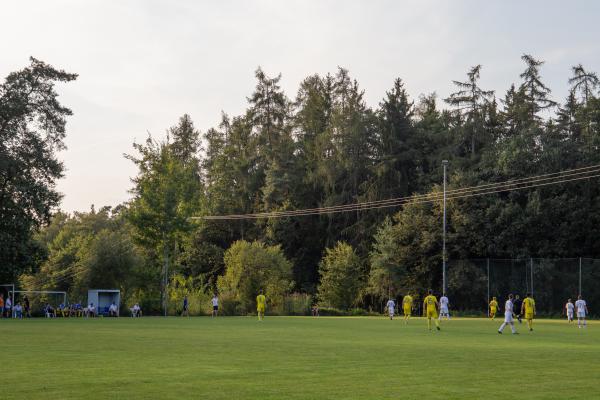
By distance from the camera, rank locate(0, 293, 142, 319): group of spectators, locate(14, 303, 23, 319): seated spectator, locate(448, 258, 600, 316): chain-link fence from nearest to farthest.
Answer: locate(0, 293, 142, 319): group of spectators < locate(14, 303, 23, 319): seated spectator < locate(448, 258, 600, 316): chain-link fence

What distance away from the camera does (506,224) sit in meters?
67.6

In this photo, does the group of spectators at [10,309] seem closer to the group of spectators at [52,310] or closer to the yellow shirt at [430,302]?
the group of spectators at [52,310]

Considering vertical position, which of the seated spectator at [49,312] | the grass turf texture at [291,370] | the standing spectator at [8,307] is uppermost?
the grass turf texture at [291,370]

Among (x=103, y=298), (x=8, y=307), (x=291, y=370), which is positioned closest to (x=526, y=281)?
(x=103, y=298)

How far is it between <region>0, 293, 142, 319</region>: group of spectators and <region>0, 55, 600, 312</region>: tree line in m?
2.17

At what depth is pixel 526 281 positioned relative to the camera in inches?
2382

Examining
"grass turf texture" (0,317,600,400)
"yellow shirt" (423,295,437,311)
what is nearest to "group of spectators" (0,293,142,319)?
"yellow shirt" (423,295,437,311)

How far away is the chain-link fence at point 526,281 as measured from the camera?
5762 centimetres

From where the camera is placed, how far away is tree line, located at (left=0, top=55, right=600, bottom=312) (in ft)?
188

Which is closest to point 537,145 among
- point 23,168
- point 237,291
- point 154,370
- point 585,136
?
point 585,136

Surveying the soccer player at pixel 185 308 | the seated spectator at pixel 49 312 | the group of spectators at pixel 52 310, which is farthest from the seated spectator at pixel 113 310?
the soccer player at pixel 185 308

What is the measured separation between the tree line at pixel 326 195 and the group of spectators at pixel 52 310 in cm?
217

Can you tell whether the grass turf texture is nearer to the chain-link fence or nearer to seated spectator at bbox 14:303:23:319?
Result: seated spectator at bbox 14:303:23:319

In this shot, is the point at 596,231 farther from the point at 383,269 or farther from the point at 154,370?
the point at 154,370
